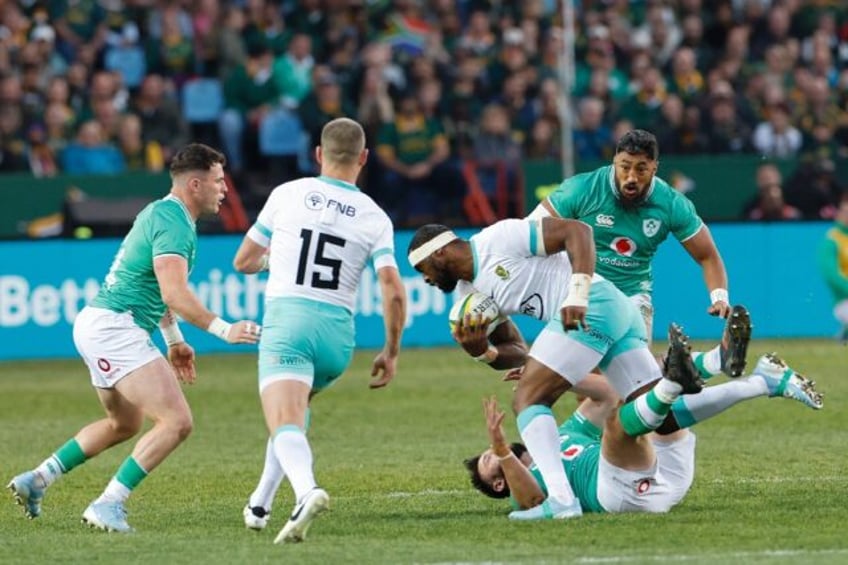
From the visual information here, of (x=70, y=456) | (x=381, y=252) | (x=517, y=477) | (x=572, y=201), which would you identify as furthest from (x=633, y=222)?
(x=70, y=456)

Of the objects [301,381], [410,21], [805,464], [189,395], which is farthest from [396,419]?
[410,21]

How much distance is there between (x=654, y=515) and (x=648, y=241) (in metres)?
2.37

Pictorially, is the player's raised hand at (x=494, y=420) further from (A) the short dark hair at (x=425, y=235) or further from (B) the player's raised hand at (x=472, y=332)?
(A) the short dark hair at (x=425, y=235)

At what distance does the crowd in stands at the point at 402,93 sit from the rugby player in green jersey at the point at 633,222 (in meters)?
11.3

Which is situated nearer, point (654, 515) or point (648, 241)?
point (654, 515)

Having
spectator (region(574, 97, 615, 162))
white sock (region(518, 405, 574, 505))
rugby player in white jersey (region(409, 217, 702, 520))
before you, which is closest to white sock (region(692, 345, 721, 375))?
rugby player in white jersey (region(409, 217, 702, 520))

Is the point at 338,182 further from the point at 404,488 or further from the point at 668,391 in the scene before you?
the point at 404,488

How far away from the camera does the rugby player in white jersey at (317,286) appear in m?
10.1

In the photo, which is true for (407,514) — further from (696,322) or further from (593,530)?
(696,322)

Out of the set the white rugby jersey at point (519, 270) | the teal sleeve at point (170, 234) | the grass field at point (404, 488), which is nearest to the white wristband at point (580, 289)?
the white rugby jersey at point (519, 270)

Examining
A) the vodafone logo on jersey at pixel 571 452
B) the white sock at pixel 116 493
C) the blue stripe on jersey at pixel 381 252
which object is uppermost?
the blue stripe on jersey at pixel 381 252

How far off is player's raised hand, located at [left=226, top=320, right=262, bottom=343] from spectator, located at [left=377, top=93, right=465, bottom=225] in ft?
47.6

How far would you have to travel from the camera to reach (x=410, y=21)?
26562 millimetres

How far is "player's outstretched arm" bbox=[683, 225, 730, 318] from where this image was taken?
40.8 ft
